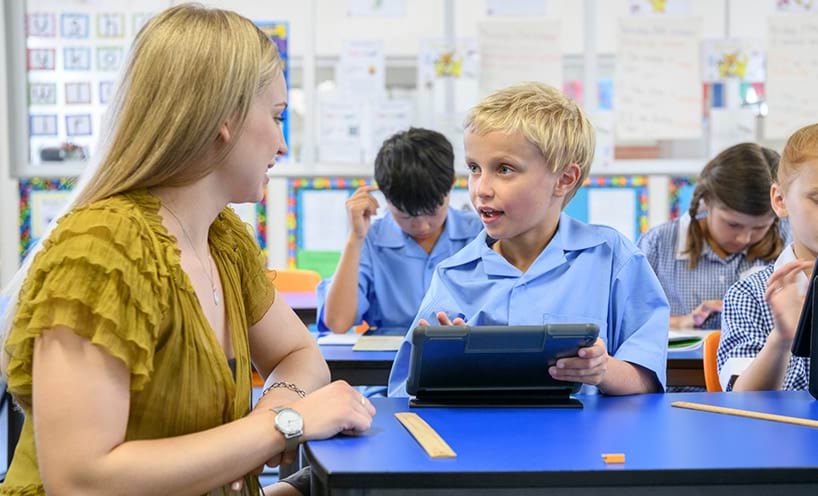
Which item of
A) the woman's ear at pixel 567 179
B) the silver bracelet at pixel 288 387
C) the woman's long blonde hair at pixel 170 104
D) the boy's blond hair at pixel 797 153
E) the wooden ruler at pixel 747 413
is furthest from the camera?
the boy's blond hair at pixel 797 153

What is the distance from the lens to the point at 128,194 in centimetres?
129

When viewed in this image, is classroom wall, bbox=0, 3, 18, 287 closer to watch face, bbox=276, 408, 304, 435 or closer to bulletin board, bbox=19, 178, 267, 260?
bulletin board, bbox=19, 178, 267, 260

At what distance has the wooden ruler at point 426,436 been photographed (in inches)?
45.9

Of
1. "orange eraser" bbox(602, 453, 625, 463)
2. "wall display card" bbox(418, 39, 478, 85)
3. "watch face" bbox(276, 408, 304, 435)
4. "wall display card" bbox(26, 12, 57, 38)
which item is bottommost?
"orange eraser" bbox(602, 453, 625, 463)

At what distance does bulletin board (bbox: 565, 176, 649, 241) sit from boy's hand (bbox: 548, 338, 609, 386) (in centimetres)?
367

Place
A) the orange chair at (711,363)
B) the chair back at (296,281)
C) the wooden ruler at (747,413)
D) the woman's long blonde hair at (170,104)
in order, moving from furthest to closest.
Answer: the chair back at (296,281) → the orange chair at (711,363) → the wooden ruler at (747,413) → the woman's long blonde hair at (170,104)

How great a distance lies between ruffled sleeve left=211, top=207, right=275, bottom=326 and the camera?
4.98 ft

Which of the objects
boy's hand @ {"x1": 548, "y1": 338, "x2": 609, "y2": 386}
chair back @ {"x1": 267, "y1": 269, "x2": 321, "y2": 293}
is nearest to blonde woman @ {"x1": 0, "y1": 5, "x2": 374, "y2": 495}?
boy's hand @ {"x1": 548, "y1": 338, "x2": 609, "y2": 386}

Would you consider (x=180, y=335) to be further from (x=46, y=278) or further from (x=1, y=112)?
(x=1, y=112)

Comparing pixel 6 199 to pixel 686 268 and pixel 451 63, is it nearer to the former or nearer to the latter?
pixel 451 63

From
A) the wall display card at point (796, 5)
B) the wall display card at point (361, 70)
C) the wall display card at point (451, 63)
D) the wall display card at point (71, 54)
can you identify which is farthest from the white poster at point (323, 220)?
the wall display card at point (796, 5)

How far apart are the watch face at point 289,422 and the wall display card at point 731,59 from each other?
427cm

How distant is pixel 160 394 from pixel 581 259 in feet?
2.81

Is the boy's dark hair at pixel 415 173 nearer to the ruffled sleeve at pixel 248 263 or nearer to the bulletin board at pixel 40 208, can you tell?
the ruffled sleeve at pixel 248 263
